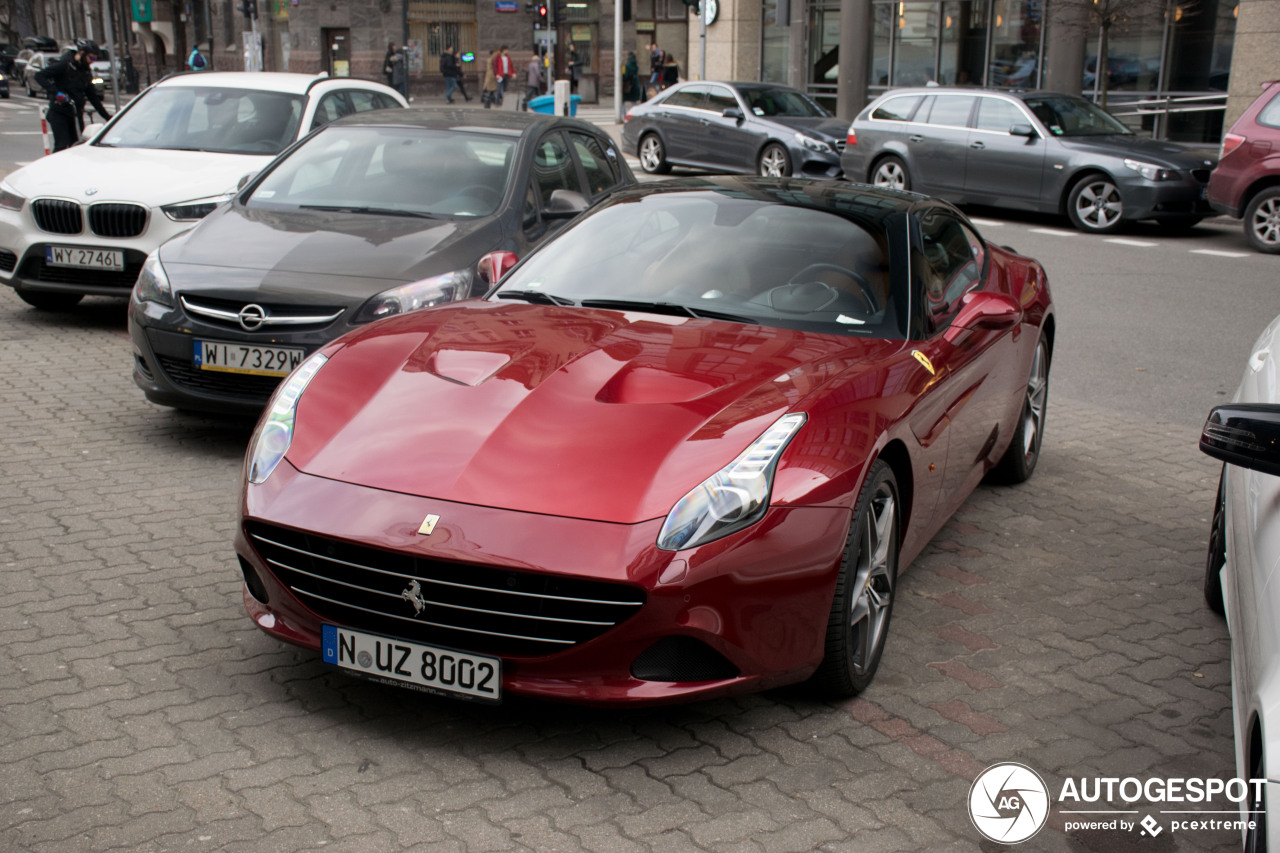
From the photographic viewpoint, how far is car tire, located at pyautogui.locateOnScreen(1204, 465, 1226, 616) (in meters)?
4.32

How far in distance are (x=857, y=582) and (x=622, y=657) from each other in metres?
0.82

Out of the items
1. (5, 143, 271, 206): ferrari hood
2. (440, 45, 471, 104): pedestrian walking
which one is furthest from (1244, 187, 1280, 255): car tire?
(440, 45, 471, 104): pedestrian walking

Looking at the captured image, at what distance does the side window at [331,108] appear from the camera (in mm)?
10016

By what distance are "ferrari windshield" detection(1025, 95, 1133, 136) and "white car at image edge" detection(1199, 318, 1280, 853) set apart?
511 inches

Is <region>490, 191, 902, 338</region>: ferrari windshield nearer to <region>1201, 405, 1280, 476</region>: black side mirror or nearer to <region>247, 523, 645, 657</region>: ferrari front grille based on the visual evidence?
<region>247, 523, 645, 657</region>: ferrari front grille

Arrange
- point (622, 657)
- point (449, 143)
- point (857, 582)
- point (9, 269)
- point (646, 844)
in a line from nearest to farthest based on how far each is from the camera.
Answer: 1. point (646, 844)
2. point (622, 657)
3. point (857, 582)
4. point (449, 143)
5. point (9, 269)

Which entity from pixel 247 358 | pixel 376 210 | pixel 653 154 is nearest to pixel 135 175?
pixel 376 210

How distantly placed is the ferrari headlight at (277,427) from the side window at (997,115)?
1333 centimetres

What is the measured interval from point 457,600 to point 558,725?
0.59m

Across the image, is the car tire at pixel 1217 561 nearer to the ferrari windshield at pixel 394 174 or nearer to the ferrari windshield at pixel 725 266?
the ferrari windshield at pixel 725 266

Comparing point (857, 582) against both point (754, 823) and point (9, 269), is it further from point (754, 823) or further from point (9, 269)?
point (9, 269)

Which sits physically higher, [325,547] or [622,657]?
[325,547]

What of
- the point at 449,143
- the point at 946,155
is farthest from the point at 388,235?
the point at 946,155

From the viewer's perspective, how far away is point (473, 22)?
4962 cm
